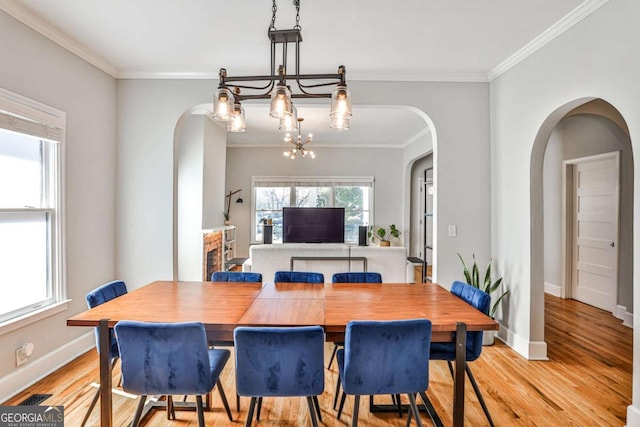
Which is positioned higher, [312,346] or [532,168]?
[532,168]

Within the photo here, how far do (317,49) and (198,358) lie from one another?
2605 mm

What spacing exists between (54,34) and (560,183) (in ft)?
20.7

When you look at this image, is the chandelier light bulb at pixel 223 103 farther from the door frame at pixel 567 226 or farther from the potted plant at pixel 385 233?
the potted plant at pixel 385 233

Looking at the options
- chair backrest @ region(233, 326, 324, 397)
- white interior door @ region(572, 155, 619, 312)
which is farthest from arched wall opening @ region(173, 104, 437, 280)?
chair backrest @ region(233, 326, 324, 397)

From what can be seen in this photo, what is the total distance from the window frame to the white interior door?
603cm

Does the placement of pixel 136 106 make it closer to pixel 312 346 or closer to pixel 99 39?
pixel 99 39

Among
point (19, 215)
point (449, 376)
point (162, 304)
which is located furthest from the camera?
point (449, 376)

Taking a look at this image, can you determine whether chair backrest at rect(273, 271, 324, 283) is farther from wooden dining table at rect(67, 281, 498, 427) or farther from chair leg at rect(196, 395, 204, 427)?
chair leg at rect(196, 395, 204, 427)

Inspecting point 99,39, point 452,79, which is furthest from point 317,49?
point 99,39

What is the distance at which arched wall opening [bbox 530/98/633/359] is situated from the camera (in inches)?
117

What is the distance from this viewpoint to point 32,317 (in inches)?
99.4

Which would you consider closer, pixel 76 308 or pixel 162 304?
pixel 162 304

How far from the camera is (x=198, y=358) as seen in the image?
1.60 meters

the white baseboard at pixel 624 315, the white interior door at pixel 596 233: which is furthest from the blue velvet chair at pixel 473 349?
the white interior door at pixel 596 233
